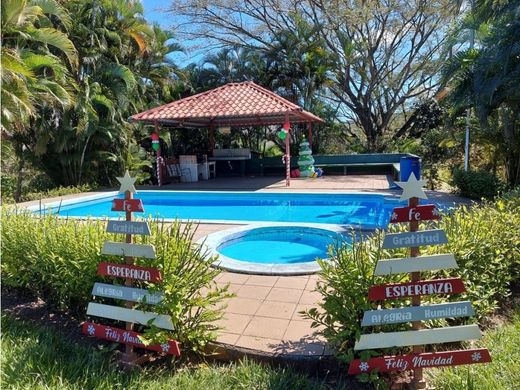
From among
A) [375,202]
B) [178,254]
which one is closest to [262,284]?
[178,254]

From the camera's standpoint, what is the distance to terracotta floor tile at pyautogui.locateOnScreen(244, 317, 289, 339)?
11.3 ft

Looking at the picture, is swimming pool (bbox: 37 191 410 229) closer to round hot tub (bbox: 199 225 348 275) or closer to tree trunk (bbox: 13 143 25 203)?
A: round hot tub (bbox: 199 225 348 275)

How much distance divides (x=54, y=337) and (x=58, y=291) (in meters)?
0.47

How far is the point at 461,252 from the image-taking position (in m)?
3.37

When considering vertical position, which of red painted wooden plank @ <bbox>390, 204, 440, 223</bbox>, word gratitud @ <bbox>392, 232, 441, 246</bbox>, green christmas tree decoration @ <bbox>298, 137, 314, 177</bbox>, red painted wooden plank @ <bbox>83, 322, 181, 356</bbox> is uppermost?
green christmas tree decoration @ <bbox>298, 137, 314, 177</bbox>

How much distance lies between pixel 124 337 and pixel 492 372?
269 cm

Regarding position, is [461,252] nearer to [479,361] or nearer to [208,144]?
[479,361]

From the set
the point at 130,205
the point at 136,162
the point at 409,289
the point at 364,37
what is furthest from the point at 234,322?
the point at 364,37

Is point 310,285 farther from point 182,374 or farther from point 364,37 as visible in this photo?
point 364,37

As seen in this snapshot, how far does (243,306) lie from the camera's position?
13.4 ft

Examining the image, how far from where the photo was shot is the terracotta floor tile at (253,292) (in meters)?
4.37

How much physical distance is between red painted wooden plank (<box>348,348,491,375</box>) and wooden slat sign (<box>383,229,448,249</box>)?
0.74 m

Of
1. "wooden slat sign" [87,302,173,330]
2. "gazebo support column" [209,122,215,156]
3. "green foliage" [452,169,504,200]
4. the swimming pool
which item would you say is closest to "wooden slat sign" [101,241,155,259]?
"wooden slat sign" [87,302,173,330]

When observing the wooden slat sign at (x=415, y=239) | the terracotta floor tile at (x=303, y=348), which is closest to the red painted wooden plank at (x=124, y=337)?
the terracotta floor tile at (x=303, y=348)
